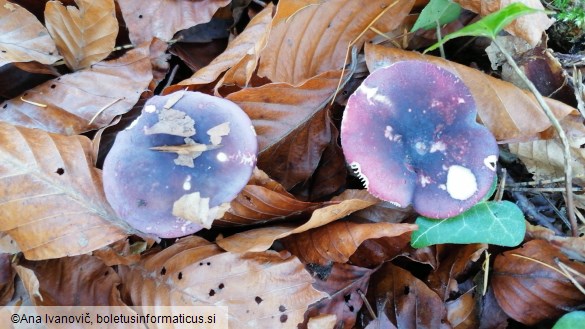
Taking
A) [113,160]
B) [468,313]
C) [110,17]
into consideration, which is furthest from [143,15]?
[468,313]

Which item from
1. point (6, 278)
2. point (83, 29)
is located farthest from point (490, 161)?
point (6, 278)

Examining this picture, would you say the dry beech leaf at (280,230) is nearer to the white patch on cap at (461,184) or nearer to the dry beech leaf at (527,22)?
the white patch on cap at (461,184)

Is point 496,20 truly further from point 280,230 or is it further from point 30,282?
point 30,282

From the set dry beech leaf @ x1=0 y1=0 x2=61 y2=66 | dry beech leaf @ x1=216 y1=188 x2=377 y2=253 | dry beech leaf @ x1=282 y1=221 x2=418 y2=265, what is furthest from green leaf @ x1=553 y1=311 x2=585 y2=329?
dry beech leaf @ x1=0 y1=0 x2=61 y2=66

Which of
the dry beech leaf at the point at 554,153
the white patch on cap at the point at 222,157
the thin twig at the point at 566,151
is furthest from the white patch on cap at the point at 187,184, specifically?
the dry beech leaf at the point at 554,153

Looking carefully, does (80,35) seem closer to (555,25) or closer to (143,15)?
(143,15)
